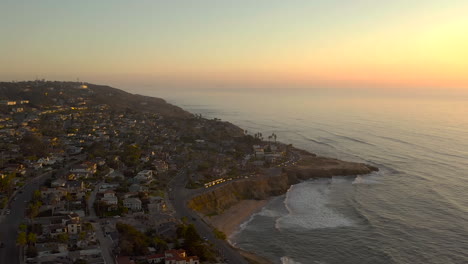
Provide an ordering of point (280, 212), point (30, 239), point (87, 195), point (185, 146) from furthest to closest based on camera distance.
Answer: point (185, 146) → point (280, 212) → point (87, 195) → point (30, 239)

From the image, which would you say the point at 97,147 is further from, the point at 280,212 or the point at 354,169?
the point at 354,169

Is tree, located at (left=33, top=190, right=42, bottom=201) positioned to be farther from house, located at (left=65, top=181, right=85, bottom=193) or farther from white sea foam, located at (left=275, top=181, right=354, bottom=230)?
white sea foam, located at (left=275, top=181, right=354, bottom=230)

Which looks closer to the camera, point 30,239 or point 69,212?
point 30,239

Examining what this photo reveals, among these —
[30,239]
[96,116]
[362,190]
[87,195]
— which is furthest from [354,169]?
[96,116]

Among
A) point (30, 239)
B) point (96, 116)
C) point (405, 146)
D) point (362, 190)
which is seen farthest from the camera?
point (96, 116)

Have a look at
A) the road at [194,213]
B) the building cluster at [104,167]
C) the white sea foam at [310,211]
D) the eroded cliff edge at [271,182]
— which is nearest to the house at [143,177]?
the building cluster at [104,167]

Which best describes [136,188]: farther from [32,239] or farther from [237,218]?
[32,239]

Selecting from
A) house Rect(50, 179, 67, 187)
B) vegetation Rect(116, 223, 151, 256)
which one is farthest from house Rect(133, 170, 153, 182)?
vegetation Rect(116, 223, 151, 256)
